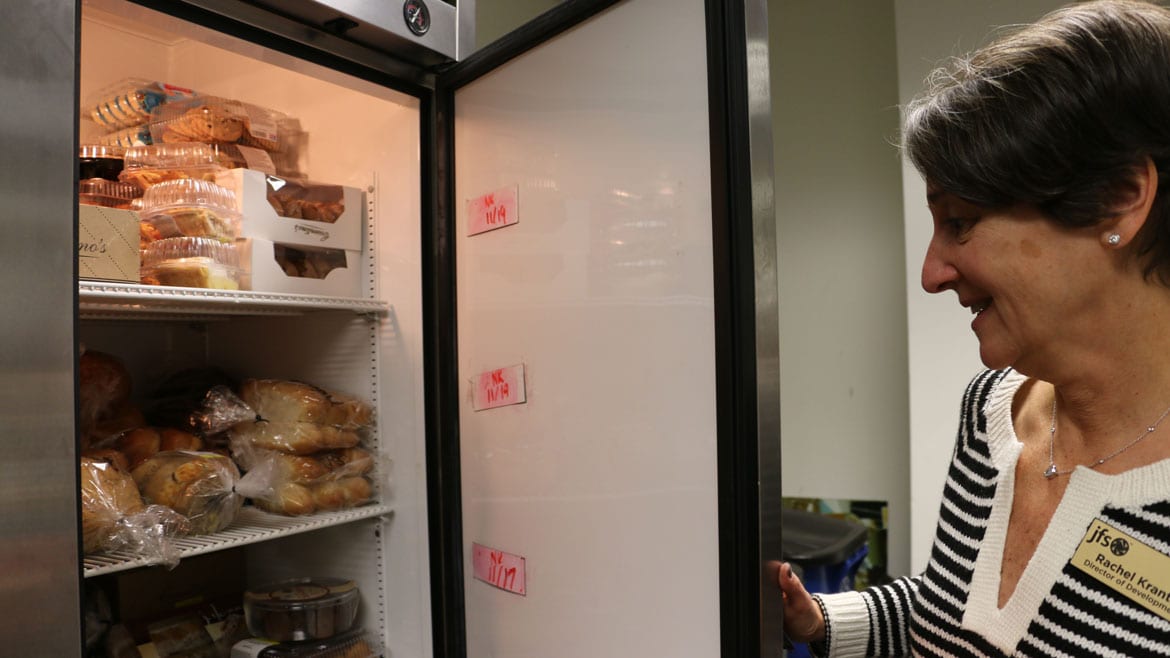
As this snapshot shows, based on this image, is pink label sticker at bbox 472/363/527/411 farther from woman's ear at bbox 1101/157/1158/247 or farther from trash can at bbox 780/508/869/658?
trash can at bbox 780/508/869/658

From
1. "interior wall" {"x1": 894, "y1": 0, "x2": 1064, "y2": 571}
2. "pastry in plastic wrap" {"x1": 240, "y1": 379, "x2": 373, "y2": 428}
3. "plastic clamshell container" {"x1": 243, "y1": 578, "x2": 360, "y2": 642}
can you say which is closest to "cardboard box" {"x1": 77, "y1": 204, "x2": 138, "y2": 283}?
"pastry in plastic wrap" {"x1": 240, "y1": 379, "x2": 373, "y2": 428}

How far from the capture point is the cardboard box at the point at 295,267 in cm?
147

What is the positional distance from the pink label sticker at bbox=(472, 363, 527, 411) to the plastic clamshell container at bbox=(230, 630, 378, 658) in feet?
1.83

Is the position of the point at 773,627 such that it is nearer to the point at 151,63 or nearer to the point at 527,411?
the point at 527,411

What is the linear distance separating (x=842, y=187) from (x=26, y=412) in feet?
9.35

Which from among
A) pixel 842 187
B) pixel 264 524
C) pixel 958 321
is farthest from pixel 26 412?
pixel 842 187

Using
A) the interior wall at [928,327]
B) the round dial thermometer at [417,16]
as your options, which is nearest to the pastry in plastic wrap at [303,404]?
the round dial thermometer at [417,16]

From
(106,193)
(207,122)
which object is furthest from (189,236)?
(207,122)

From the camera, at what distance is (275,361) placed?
1851mm

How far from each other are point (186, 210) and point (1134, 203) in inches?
54.5

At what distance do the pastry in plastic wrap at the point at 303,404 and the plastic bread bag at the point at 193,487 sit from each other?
0.17m

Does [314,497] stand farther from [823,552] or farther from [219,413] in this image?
[823,552]

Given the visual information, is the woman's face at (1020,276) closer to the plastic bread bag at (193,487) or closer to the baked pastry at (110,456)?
the plastic bread bag at (193,487)

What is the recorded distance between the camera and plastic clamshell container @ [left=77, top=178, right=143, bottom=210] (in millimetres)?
1357
